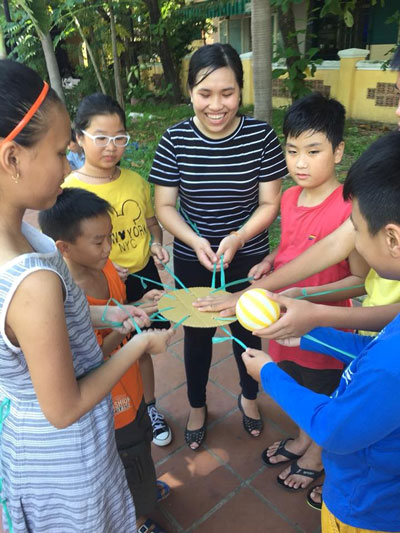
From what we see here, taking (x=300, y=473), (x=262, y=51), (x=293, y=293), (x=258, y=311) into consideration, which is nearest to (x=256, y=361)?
(x=258, y=311)

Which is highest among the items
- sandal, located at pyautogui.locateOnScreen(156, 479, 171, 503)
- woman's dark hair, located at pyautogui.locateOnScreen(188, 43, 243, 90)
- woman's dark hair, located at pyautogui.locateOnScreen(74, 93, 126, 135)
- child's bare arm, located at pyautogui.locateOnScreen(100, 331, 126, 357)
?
woman's dark hair, located at pyautogui.locateOnScreen(188, 43, 243, 90)

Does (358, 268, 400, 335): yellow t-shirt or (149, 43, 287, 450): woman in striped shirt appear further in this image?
(149, 43, 287, 450): woman in striped shirt

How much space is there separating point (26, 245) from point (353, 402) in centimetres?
90

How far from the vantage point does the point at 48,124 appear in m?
0.98

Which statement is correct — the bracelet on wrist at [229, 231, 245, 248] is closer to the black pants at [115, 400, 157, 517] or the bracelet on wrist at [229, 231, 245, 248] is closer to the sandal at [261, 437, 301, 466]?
the black pants at [115, 400, 157, 517]

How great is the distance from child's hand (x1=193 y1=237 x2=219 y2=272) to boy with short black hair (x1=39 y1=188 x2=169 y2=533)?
0.89 feet

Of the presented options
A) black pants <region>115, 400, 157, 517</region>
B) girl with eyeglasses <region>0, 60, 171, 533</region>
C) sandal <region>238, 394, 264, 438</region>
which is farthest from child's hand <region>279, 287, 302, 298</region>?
sandal <region>238, 394, 264, 438</region>

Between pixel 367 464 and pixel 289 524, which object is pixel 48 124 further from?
pixel 289 524

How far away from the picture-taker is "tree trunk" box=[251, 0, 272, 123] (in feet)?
12.0

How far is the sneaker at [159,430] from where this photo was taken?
232 cm

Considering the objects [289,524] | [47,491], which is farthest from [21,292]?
[289,524]

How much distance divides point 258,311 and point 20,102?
89 cm

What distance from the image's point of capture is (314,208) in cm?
181

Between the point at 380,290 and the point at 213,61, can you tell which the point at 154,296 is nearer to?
the point at 380,290
